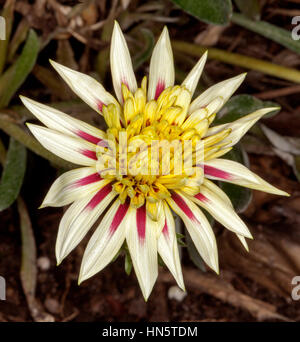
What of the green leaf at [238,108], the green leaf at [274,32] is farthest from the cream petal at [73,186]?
the green leaf at [274,32]

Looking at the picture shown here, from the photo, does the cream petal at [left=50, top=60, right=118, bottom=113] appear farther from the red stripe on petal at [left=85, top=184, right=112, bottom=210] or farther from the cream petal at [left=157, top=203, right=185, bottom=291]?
the cream petal at [left=157, top=203, right=185, bottom=291]

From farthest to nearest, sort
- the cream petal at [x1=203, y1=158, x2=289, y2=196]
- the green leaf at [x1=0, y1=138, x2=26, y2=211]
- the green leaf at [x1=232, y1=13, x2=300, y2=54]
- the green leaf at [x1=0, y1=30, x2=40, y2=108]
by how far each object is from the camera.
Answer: the green leaf at [x1=232, y1=13, x2=300, y2=54]
the green leaf at [x1=0, y1=30, x2=40, y2=108]
the green leaf at [x1=0, y1=138, x2=26, y2=211]
the cream petal at [x1=203, y1=158, x2=289, y2=196]

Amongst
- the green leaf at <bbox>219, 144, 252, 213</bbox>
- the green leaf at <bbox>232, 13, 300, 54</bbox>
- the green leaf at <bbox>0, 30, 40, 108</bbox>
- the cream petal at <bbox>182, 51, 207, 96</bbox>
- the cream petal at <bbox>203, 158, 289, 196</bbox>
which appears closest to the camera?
the cream petal at <bbox>203, 158, 289, 196</bbox>

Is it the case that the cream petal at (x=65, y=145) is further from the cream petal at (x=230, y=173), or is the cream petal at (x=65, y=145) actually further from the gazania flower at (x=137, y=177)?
the cream petal at (x=230, y=173)

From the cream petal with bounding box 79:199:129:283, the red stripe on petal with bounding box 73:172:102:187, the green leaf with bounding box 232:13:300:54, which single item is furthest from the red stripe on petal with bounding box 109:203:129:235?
the green leaf with bounding box 232:13:300:54

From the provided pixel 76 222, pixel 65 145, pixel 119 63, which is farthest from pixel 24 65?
pixel 76 222

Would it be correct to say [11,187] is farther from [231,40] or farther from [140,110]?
[231,40]

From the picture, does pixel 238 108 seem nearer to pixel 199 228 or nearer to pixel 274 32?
pixel 274 32
